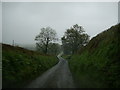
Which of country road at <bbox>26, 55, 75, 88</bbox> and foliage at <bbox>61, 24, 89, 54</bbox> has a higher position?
foliage at <bbox>61, 24, 89, 54</bbox>

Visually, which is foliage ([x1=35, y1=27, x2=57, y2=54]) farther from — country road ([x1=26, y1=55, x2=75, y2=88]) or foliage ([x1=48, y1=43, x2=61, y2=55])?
country road ([x1=26, y1=55, x2=75, y2=88])

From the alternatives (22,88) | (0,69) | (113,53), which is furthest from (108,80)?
(0,69)

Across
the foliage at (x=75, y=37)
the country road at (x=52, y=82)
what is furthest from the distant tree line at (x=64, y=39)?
the country road at (x=52, y=82)

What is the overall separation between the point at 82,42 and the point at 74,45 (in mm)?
4091

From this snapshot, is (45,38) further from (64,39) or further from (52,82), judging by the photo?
(52,82)

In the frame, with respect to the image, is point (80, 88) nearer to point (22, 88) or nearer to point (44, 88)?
point (44, 88)

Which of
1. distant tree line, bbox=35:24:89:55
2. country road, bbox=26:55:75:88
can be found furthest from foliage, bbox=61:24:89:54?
country road, bbox=26:55:75:88

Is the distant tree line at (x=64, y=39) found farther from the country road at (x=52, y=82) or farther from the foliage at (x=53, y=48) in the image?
the country road at (x=52, y=82)

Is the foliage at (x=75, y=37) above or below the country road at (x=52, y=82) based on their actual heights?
above

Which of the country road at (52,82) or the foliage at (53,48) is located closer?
the country road at (52,82)

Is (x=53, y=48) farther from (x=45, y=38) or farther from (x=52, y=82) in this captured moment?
(x=52, y=82)

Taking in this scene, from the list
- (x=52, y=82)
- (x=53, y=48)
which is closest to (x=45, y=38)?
(x=53, y=48)

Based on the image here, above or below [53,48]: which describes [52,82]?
below

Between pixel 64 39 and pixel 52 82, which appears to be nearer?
pixel 52 82
